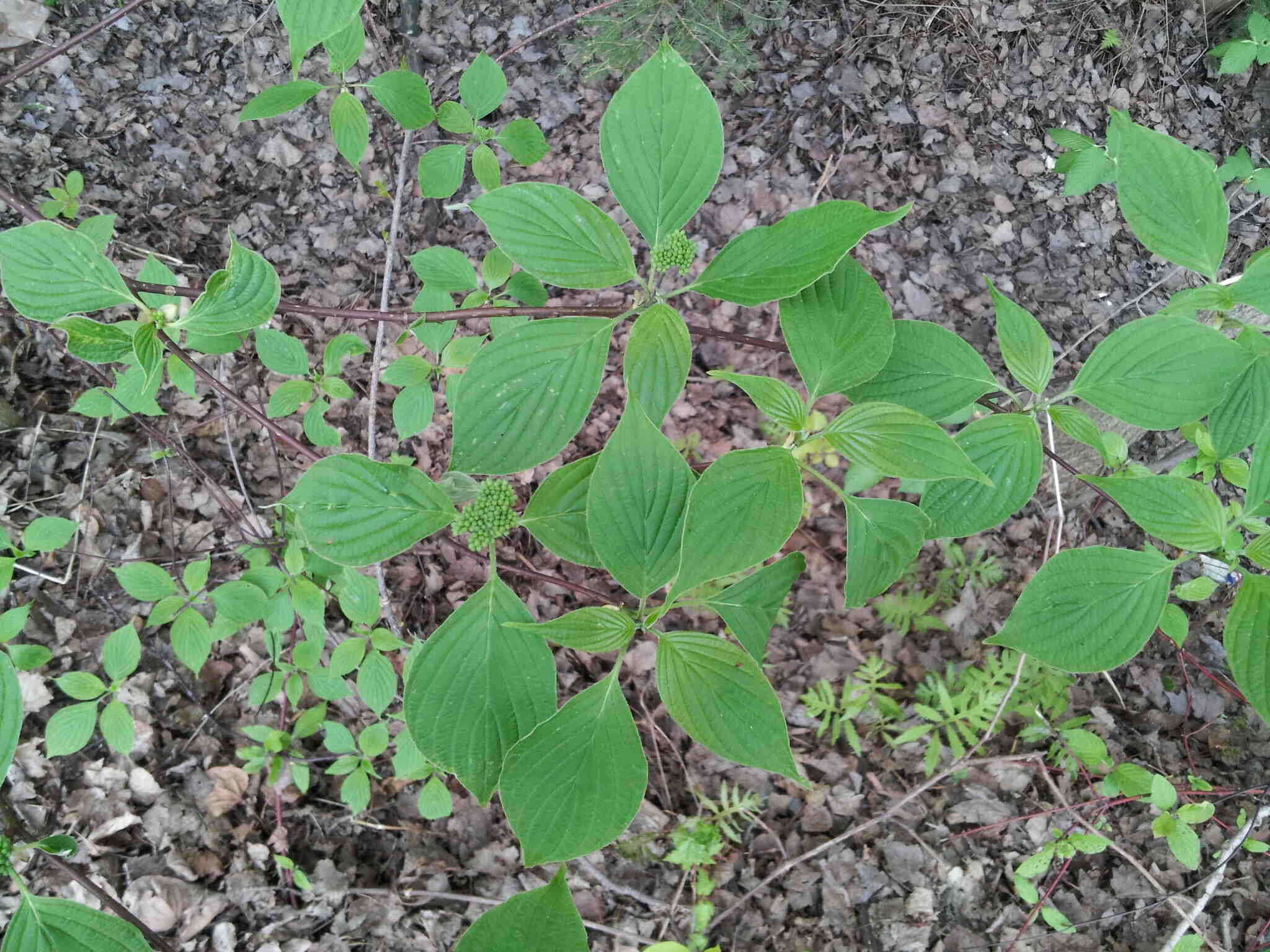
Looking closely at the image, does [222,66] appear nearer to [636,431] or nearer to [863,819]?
[636,431]

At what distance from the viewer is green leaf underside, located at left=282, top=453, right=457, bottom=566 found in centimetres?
99

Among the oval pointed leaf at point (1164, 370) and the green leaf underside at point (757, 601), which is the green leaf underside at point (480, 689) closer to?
the green leaf underside at point (757, 601)

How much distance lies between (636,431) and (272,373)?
2184 mm

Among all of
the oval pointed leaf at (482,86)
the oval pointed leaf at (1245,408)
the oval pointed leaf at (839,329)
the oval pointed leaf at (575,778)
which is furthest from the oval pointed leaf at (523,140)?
the oval pointed leaf at (1245,408)

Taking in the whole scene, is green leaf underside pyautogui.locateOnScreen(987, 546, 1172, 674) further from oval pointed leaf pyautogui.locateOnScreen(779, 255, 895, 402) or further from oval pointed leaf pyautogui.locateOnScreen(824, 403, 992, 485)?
oval pointed leaf pyautogui.locateOnScreen(779, 255, 895, 402)

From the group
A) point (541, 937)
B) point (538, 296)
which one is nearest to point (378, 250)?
point (538, 296)

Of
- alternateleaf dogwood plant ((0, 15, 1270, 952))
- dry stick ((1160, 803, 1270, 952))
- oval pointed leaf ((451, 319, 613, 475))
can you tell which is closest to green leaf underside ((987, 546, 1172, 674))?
alternateleaf dogwood plant ((0, 15, 1270, 952))

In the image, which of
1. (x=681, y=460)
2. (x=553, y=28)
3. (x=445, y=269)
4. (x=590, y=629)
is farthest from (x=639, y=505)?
(x=553, y=28)

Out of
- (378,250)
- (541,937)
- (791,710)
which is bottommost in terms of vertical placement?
(791,710)

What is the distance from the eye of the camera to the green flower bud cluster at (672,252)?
3.27 feet

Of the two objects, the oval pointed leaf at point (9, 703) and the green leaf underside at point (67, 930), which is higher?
the oval pointed leaf at point (9, 703)

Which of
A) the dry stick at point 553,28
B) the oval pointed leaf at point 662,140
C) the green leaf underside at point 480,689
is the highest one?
the dry stick at point 553,28

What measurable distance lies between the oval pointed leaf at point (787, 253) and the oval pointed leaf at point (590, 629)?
0.45 metres

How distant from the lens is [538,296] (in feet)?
5.11
